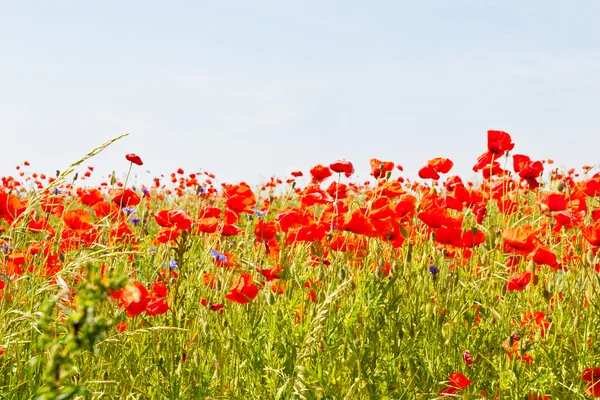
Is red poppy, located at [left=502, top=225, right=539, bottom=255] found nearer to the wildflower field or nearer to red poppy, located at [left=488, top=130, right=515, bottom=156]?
the wildflower field

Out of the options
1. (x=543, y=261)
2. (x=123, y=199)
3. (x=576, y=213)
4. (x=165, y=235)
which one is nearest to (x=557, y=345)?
(x=543, y=261)

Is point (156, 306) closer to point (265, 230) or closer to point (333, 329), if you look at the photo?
point (333, 329)

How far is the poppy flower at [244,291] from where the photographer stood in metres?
2.40

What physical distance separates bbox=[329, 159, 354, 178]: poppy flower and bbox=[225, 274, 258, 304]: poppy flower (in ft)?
2.59

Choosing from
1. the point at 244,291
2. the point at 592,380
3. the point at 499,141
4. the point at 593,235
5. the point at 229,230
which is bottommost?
the point at 592,380

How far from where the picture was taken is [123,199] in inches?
124

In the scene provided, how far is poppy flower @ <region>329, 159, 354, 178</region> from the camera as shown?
301 centimetres

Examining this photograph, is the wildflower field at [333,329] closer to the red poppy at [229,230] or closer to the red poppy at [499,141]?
the red poppy at [229,230]

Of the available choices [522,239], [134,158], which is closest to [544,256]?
[522,239]

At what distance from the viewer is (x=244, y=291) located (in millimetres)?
2420

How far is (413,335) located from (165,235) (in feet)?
3.38

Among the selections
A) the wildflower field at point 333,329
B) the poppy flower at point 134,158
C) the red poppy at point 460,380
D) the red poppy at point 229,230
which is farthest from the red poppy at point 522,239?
the poppy flower at point 134,158

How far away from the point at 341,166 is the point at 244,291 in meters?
0.86

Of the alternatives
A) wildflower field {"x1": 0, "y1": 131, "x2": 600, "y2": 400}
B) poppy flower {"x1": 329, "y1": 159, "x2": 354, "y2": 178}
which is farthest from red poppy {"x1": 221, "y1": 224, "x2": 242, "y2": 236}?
poppy flower {"x1": 329, "y1": 159, "x2": 354, "y2": 178}
